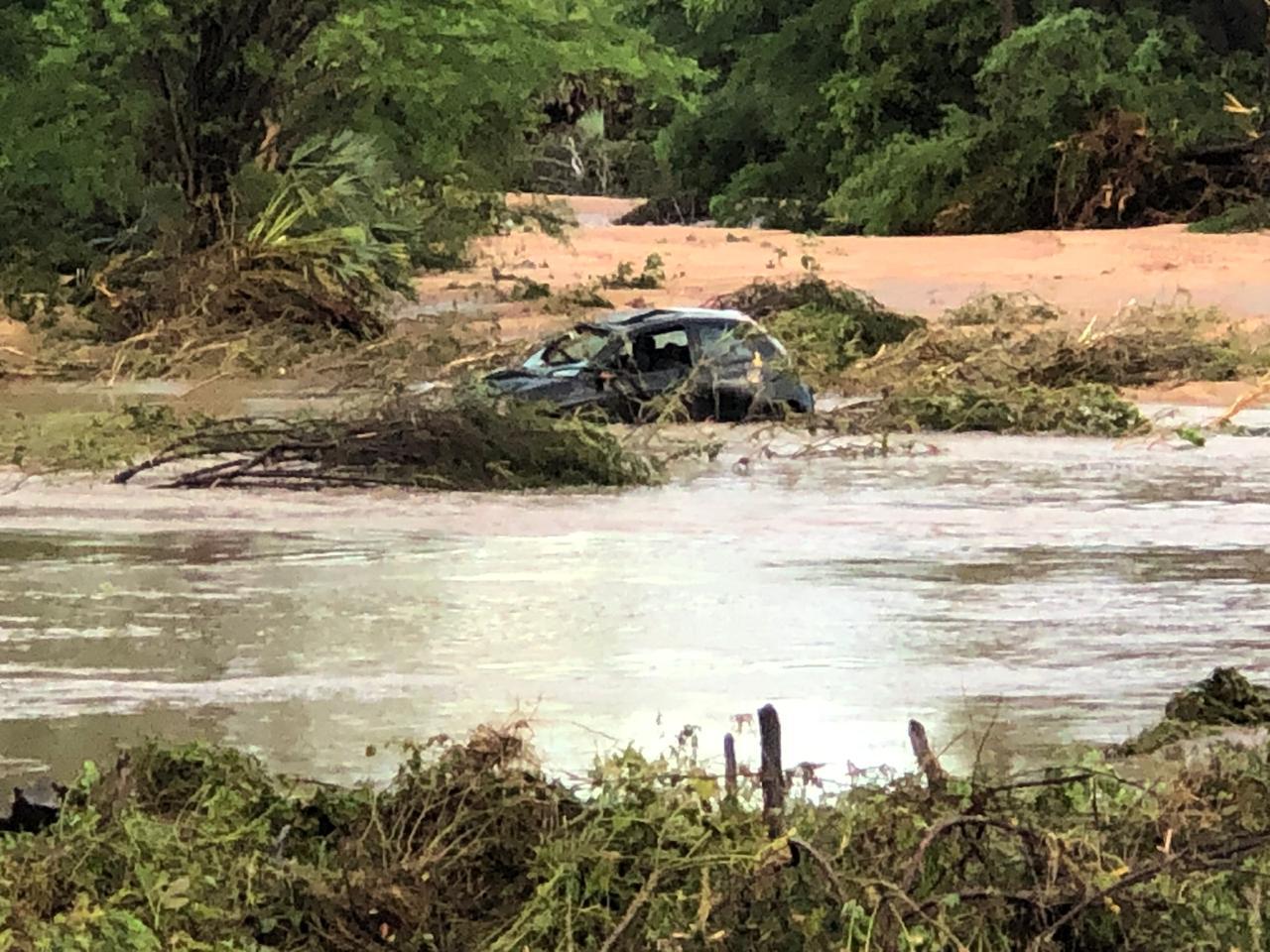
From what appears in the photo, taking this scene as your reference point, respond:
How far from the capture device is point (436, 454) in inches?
530

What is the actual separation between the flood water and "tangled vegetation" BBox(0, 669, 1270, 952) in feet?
3.67

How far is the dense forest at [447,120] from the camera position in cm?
2486

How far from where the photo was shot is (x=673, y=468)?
1490 cm

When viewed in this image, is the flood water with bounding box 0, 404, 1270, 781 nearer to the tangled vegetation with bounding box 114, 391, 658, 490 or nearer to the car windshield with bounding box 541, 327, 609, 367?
the tangled vegetation with bounding box 114, 391, 658, 490

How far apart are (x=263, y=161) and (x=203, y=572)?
16.3m

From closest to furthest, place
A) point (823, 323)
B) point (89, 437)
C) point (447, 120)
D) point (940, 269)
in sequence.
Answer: point (89, 437) → point (823, 323) → point (447, 120) → point (940, 269)

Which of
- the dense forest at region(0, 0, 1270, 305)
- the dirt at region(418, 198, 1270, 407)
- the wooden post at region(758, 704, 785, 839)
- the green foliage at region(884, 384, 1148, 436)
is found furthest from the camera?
the dirt at region(418, 198, 1270, 407)

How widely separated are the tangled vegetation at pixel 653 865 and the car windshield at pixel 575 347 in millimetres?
→ 12424

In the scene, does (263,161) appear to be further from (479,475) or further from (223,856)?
(223,856)

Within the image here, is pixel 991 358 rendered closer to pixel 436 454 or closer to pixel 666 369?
pixel 666 369

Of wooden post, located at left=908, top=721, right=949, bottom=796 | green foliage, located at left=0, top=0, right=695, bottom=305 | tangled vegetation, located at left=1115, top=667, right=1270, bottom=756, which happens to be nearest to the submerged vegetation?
green foliage, located at left=0, top=0, right=695, bottom=305

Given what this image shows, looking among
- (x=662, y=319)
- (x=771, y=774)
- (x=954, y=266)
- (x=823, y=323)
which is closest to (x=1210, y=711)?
(x=771, y=774)

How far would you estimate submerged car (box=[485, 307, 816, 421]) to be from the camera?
17109mm

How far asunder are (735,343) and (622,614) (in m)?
8.68
